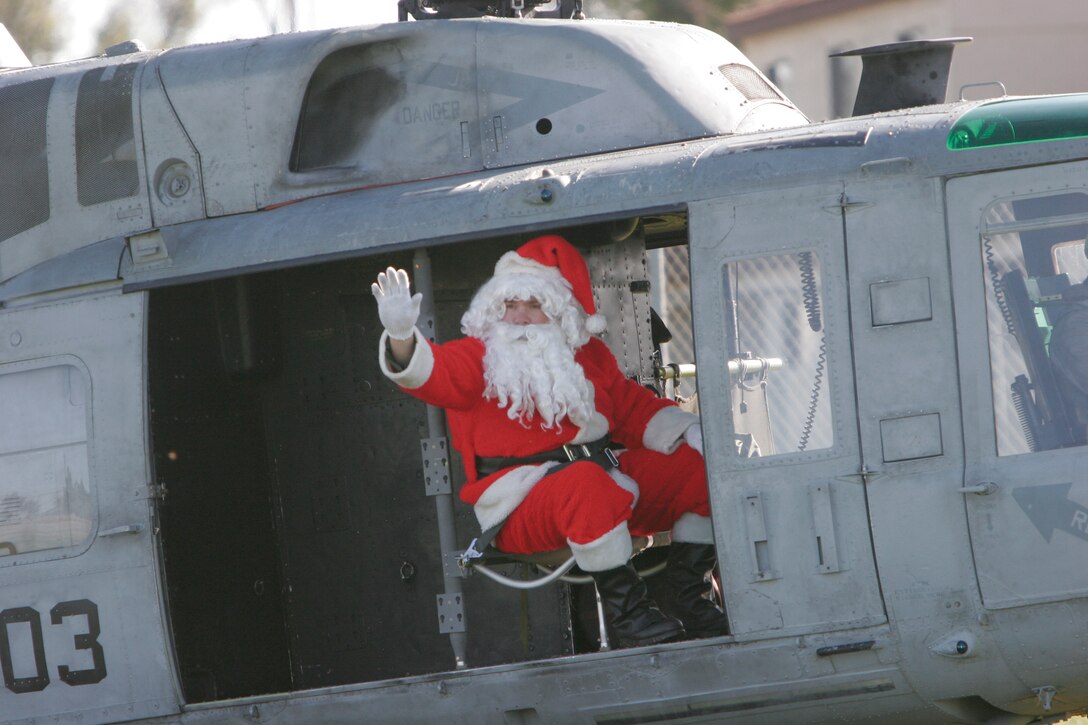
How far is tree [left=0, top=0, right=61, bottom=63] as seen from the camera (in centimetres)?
2531

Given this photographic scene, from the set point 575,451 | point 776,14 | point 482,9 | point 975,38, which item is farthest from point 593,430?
point 776,14

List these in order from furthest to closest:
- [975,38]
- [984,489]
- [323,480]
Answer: [975,38] → [323,480] → [984,489]

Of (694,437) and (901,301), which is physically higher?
(901,301)

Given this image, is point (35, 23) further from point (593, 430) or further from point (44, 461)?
point (593, 430)

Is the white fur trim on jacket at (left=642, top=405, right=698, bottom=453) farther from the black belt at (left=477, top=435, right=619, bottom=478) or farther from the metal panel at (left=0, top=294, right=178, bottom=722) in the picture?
the metal panel at (left=0, top=294, right=178, bottom=722)

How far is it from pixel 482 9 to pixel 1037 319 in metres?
2.91

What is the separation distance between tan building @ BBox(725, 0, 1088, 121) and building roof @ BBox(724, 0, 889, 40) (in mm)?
48

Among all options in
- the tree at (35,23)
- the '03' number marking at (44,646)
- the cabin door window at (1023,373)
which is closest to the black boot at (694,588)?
the cabin door window at (1023,373)

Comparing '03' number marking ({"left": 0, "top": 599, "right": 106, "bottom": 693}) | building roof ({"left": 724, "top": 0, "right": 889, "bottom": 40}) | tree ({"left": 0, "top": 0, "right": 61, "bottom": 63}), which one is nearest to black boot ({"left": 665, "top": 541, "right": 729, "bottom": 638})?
'03' number marking ({"left": 0, "top": 599, "right": 106, "bottom": 693})

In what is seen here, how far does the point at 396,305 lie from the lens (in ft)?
15.9

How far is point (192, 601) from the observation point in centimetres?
585

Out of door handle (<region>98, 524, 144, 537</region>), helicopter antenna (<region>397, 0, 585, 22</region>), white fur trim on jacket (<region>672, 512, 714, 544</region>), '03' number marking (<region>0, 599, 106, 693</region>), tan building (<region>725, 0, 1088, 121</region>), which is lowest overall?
'03' number marking (<region>0, 599, 106, 693</region>)

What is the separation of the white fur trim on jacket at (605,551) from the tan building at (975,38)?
1917cm

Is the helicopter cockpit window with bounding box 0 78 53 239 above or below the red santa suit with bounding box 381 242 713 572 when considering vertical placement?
above
